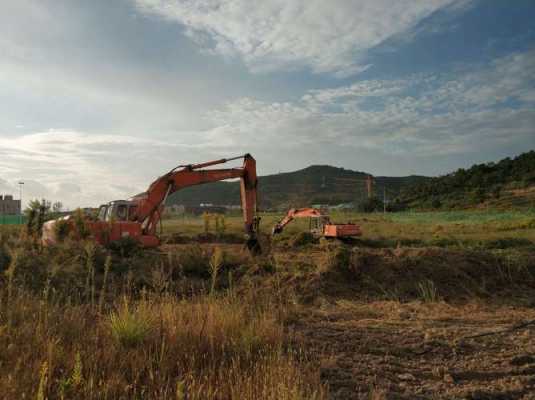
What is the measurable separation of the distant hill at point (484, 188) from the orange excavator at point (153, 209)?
51.2 metres

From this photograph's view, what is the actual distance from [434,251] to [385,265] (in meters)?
1.89

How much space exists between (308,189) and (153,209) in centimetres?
9086

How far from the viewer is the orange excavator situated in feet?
46.1

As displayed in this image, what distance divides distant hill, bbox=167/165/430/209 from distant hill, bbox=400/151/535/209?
16.4m

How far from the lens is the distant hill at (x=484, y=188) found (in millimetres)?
60688

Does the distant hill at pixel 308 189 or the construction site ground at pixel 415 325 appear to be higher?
the distant hill at pixel 308 189

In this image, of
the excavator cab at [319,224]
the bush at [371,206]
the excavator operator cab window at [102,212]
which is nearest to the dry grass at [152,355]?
the excavator operator cab window at [102,212]

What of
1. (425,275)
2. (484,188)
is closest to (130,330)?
(425,275)

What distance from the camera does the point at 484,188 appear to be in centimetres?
6969

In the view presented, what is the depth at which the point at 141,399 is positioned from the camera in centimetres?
340

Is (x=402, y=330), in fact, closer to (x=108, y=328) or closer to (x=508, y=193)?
(x=108, y=328)

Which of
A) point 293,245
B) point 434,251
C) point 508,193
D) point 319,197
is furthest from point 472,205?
point 434,251

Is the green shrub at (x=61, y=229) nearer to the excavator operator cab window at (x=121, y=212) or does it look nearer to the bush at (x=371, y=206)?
the excavator operator cab window at (x=121, y=212)

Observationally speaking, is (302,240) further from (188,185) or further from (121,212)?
(121,212)
